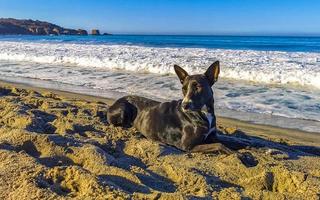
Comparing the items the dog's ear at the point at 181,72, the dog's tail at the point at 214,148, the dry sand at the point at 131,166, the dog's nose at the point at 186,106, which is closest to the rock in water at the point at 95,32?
the dry sand at the point at 131,166

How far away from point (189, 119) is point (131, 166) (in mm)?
1451

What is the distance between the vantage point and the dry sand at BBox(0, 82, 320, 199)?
4.14m

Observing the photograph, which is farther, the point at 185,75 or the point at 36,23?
the point at 36,23

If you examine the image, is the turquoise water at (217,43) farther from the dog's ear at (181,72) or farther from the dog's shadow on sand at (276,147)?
the dog's ear at (181,72)

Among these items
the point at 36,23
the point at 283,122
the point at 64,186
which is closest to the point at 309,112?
the point at 283,122

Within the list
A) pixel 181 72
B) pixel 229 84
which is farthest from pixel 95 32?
pixel 181 72

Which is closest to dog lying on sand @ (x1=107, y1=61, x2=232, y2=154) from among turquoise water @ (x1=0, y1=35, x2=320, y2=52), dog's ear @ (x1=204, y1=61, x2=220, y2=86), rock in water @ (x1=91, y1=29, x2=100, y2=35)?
dog's ear @ (x1=204, y1=61, x2=220, y2=86)

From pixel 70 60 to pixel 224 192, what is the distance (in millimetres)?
19317

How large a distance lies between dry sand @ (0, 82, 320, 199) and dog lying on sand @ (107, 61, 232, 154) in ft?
0.74

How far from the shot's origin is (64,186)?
4184 millimetres

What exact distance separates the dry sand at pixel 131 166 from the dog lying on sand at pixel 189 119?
226 millimetres

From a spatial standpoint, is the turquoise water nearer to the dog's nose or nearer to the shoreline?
the shoreline

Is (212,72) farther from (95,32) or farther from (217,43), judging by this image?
(95,32)

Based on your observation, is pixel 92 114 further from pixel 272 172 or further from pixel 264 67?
pixel 264 67
